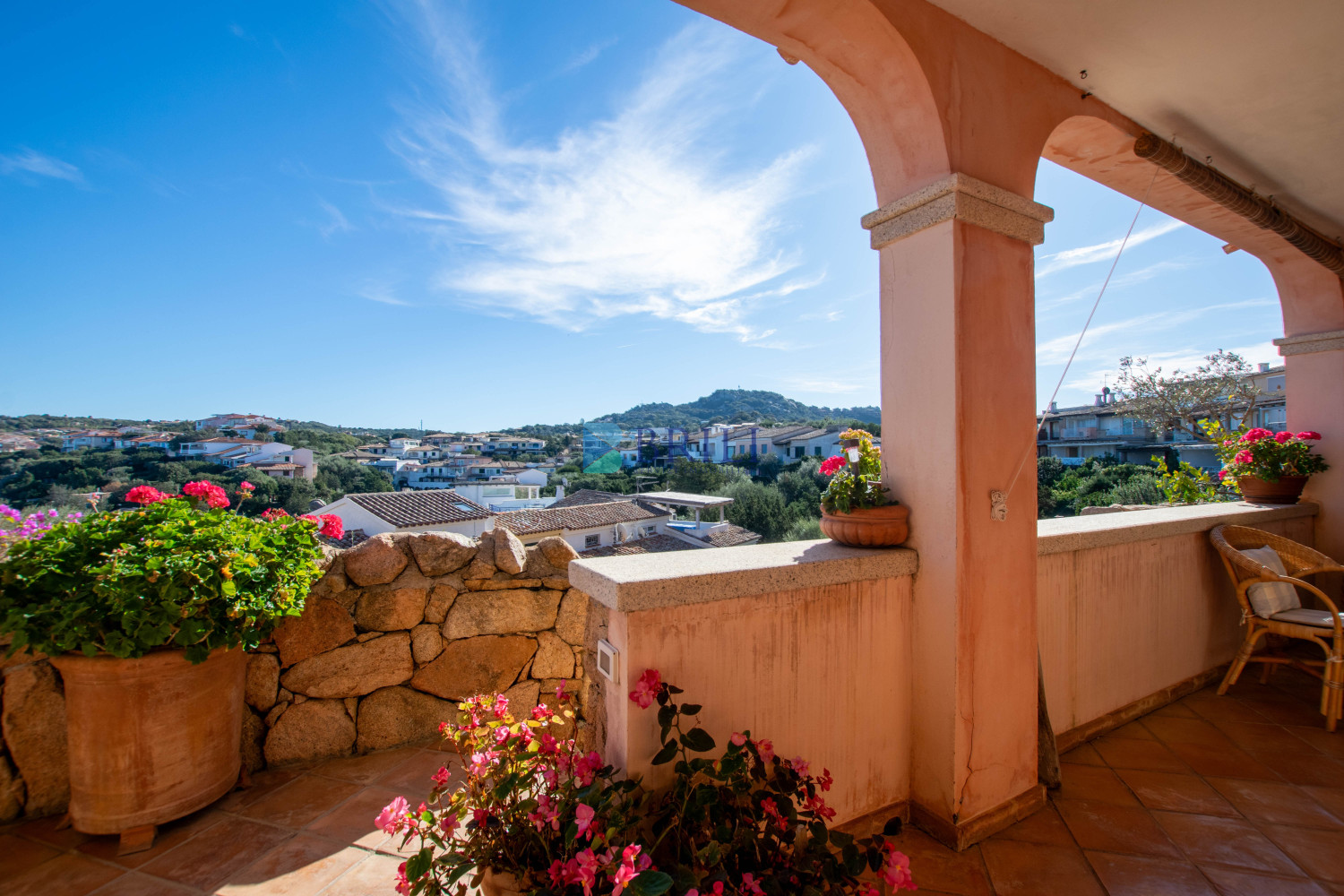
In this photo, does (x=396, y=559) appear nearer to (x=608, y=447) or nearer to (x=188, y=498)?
(x=188, y=498)

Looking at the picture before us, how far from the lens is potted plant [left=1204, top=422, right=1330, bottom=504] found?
339 centimetres

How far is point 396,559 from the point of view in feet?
7.42

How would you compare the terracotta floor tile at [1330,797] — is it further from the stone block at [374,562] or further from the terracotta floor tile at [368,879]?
the stone block at [374,562]

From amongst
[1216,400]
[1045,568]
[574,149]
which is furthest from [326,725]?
[1216,400]

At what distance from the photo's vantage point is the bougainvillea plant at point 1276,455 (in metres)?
3.39

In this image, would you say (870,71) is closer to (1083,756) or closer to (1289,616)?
(1083,756)

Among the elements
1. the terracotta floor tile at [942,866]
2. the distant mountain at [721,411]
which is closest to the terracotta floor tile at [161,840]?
the terracotta floor tile at [942,866]

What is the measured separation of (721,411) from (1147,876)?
25.5m

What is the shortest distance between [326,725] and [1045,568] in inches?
120

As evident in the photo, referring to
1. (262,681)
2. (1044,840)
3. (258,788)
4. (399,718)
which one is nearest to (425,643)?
(399,718)

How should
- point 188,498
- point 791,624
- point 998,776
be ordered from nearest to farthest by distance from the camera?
point 791,624 → point 998,776 → point 188,498


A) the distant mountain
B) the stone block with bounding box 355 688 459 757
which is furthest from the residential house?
the distant mountain

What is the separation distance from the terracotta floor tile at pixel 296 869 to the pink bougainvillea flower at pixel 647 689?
111 centimetres

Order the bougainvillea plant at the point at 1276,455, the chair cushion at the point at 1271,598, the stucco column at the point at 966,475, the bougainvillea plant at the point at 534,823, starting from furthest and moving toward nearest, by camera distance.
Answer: the bougainvillea plant at the point at 1276,455 < the chair cushion at the point at 1271,598 < the stucco column at the point at 966,475 < the bougainvillea plant at the point at 534,823
